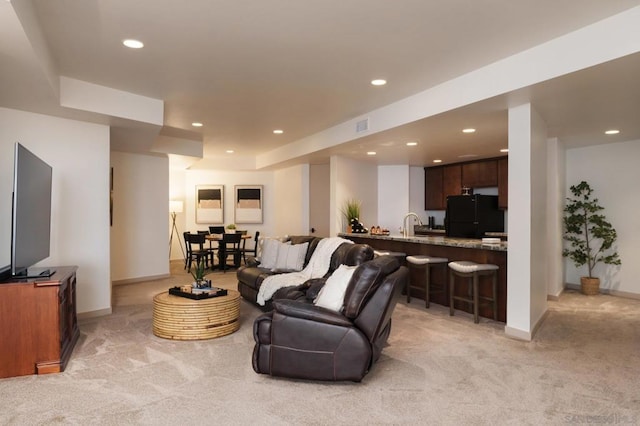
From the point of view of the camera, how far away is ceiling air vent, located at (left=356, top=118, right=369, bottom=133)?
529cm

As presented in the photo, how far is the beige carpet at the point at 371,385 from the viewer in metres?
2.43

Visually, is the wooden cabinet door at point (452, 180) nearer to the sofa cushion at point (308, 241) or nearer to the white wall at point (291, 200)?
the white wall at point (291, 200)

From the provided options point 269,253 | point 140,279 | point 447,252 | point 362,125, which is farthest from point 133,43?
point 140,279

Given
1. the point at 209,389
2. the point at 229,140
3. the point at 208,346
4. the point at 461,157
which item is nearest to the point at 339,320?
the point at 209,389

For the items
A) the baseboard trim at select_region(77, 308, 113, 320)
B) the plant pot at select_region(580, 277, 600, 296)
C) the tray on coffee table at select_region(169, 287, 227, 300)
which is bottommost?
the baseboard trim at select_region(77, 308, 113, 320)

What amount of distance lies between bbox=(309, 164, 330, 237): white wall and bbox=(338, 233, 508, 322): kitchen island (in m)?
1.67

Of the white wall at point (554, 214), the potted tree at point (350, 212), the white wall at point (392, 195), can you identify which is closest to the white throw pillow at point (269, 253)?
the potted tree at point (350, 212)

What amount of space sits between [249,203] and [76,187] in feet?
18.0

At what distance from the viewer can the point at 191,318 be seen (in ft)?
12.6

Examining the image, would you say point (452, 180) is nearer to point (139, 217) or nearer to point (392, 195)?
point (392, 195)

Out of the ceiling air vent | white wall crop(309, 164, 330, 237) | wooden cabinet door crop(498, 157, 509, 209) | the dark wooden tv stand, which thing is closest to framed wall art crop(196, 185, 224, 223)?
white wall crop(309, 164, 330, 237)

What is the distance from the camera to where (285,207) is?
925 cm

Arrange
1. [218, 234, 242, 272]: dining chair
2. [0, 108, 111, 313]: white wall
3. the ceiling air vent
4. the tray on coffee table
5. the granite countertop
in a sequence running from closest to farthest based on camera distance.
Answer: the tray on coffee table, [0, 108, 111, 313]: white wall, the granite countertop, the ceiling air vent, [218, 234, 242, 272]: dining chair

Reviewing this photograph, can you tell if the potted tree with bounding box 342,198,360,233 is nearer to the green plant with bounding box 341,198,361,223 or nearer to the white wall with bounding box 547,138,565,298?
the green plant with bounding box 341,198,361,223
